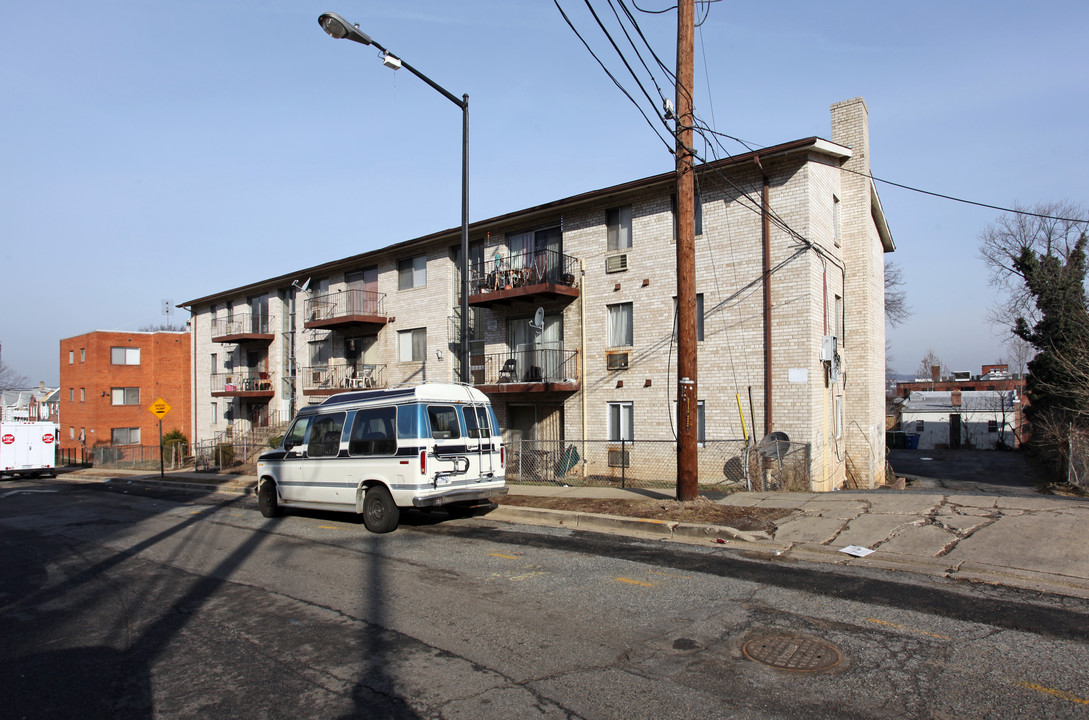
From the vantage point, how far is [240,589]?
7.46 metres

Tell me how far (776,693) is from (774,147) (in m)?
13.8

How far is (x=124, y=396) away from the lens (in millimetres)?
44625

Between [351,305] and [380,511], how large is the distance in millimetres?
17400

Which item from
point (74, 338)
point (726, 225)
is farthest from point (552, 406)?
point (74, 338)

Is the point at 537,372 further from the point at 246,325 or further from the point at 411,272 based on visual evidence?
the point at 246,325

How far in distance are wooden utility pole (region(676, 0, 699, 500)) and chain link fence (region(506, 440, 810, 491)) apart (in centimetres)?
305

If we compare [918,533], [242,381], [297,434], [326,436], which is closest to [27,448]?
[242,381]

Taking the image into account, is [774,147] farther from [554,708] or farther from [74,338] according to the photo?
[74,338]

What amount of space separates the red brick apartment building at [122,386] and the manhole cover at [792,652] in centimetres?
4457

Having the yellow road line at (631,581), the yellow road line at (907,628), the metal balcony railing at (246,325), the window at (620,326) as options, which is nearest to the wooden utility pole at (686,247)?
the yellow road line at (631,581)

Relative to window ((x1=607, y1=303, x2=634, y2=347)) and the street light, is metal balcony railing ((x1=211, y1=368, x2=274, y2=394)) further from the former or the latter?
the street light

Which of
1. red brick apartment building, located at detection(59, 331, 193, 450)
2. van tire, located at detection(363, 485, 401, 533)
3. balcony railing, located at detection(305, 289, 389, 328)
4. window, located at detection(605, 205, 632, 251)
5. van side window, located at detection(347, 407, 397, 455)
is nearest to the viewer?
van tire, located at detection(363, 485, 401, 533)

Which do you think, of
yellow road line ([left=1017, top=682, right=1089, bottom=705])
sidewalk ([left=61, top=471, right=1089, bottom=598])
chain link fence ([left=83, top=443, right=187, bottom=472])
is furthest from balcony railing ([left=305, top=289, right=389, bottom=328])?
yellow road line ([left=1017, top=682, right=1089, bottom=705])

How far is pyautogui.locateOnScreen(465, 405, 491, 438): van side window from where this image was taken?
438 inches
